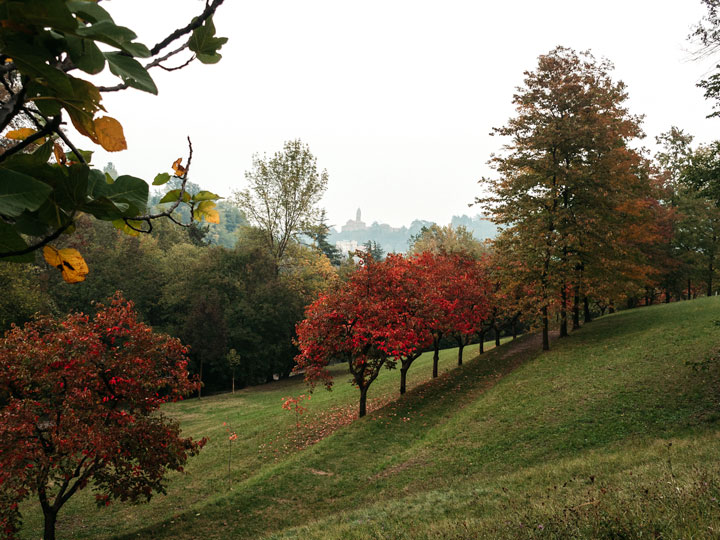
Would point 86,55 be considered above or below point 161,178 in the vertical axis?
above

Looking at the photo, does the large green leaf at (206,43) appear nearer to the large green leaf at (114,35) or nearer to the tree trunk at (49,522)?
the large green leaf at (114,35)

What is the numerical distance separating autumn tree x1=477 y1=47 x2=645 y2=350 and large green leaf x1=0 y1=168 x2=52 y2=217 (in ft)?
60.4

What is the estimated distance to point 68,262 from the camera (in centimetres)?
118

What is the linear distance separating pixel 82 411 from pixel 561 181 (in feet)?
62.7

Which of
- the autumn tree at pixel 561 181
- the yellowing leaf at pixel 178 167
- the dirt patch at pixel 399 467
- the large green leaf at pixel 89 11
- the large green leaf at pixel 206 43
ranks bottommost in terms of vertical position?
the dirt patch at pixel 399 467

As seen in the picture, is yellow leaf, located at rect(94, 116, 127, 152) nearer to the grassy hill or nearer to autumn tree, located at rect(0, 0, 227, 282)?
autumn tree, located at rect(0, 0, 227, 282)

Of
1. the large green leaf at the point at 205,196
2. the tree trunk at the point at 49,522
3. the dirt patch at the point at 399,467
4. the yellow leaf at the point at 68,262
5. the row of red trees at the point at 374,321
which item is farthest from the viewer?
the row of red trees at the point at 374,321

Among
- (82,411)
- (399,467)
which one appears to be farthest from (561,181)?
Answer: (82,411)

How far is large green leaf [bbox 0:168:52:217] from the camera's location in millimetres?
810

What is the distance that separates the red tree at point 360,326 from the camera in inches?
577

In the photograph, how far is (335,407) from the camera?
1939 cm

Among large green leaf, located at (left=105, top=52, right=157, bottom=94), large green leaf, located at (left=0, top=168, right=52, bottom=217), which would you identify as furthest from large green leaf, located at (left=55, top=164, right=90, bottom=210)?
large green leaf, located at (left=105, top=52, right=157, bottom=94)

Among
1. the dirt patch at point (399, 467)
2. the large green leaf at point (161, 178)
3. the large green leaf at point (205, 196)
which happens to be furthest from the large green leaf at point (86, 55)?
the dirt patch at point (399, 467)

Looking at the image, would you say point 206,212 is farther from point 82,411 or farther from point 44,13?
point 82,411
